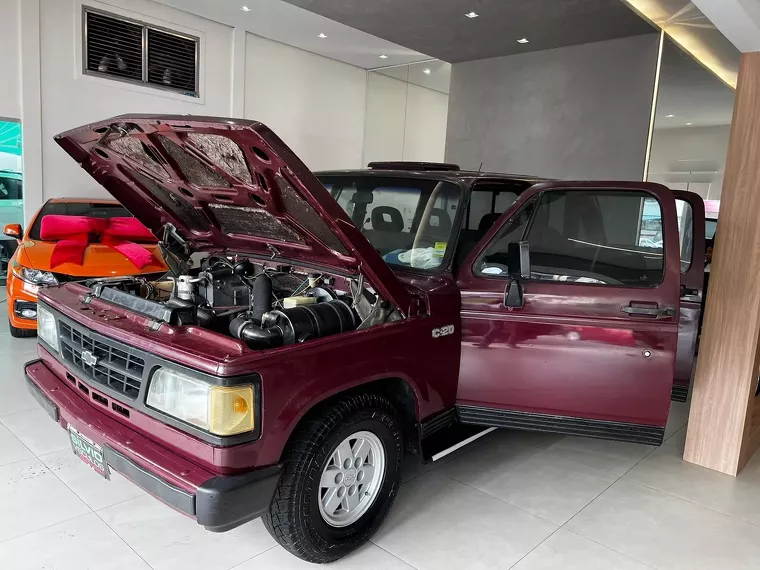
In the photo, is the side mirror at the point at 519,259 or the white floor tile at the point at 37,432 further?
the white floor tile at the point at 37,432

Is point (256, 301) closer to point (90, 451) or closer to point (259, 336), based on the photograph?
point (259, 336)

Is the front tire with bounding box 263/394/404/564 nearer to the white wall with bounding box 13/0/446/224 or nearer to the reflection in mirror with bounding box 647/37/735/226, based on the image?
the reflection in mirror with bounding box 647/37/735/226

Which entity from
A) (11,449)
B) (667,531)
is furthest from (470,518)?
(11,449)

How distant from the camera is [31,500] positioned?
2668 mm

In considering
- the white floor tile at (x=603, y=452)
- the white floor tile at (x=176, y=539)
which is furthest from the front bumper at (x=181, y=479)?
the white floor tile at (x=603, y=452)

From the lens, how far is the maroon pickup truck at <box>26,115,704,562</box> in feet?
6.32

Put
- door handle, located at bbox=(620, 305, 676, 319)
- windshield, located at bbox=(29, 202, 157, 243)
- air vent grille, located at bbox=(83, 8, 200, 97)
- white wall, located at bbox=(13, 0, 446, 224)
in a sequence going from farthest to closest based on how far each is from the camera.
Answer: air vent grille, located at bbox=(83, 8, 200, 97)
white wall, located at bbox=(13, 0, 446, 224)
windshield, located at bbox=(29, 202, 157, 243)
door handle, located at bbox=(620, 305, 676, 319)

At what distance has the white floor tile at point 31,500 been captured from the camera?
248 centimetres

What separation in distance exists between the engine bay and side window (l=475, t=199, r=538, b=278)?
0.63 meters

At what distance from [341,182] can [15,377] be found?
3.00 m

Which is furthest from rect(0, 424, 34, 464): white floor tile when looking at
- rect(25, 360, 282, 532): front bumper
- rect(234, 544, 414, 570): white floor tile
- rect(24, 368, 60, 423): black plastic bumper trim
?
rect(234, 544, 414, 570): white floor tile

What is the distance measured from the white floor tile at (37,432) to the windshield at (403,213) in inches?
85.9

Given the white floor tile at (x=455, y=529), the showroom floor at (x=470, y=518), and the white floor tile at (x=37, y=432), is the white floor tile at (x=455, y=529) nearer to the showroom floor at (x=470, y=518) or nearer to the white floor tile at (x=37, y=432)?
the showroom floor at (x=470, y=518)

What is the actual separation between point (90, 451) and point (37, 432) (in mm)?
1602
